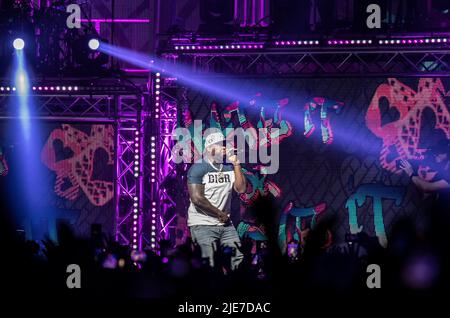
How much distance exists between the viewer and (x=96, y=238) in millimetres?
2951

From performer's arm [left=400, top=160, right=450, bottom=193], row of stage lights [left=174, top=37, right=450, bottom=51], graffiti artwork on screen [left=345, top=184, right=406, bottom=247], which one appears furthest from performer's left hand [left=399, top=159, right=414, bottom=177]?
row of stage lights [left=174, top=37, right=450, bottom=51]

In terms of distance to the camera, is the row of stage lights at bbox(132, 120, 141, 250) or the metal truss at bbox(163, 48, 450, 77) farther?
the row of stage lights at bbox(132, 120, 141, 250)

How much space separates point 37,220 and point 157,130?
291 cm

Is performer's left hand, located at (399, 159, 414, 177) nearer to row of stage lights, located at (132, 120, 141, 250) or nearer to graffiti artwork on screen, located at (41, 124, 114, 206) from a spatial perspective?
row of stage lights, located at (132, 120, 141, 250)

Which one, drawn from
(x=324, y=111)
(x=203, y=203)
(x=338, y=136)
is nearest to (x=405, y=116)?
(x=338, y=136)

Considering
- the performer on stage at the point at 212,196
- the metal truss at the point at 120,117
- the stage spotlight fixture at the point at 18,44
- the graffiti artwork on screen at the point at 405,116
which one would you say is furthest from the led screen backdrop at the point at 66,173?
the performer on stage at the point at 212,196

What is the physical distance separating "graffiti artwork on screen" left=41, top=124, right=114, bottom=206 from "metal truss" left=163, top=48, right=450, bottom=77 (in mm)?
2245

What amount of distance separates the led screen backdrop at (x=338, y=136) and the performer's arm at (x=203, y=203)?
296cm

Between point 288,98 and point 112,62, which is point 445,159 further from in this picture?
point 112,62

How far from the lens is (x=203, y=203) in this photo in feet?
27.0

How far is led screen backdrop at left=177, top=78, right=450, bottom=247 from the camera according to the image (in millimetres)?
11219

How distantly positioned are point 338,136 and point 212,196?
3.49m

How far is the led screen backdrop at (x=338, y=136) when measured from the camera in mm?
11219
